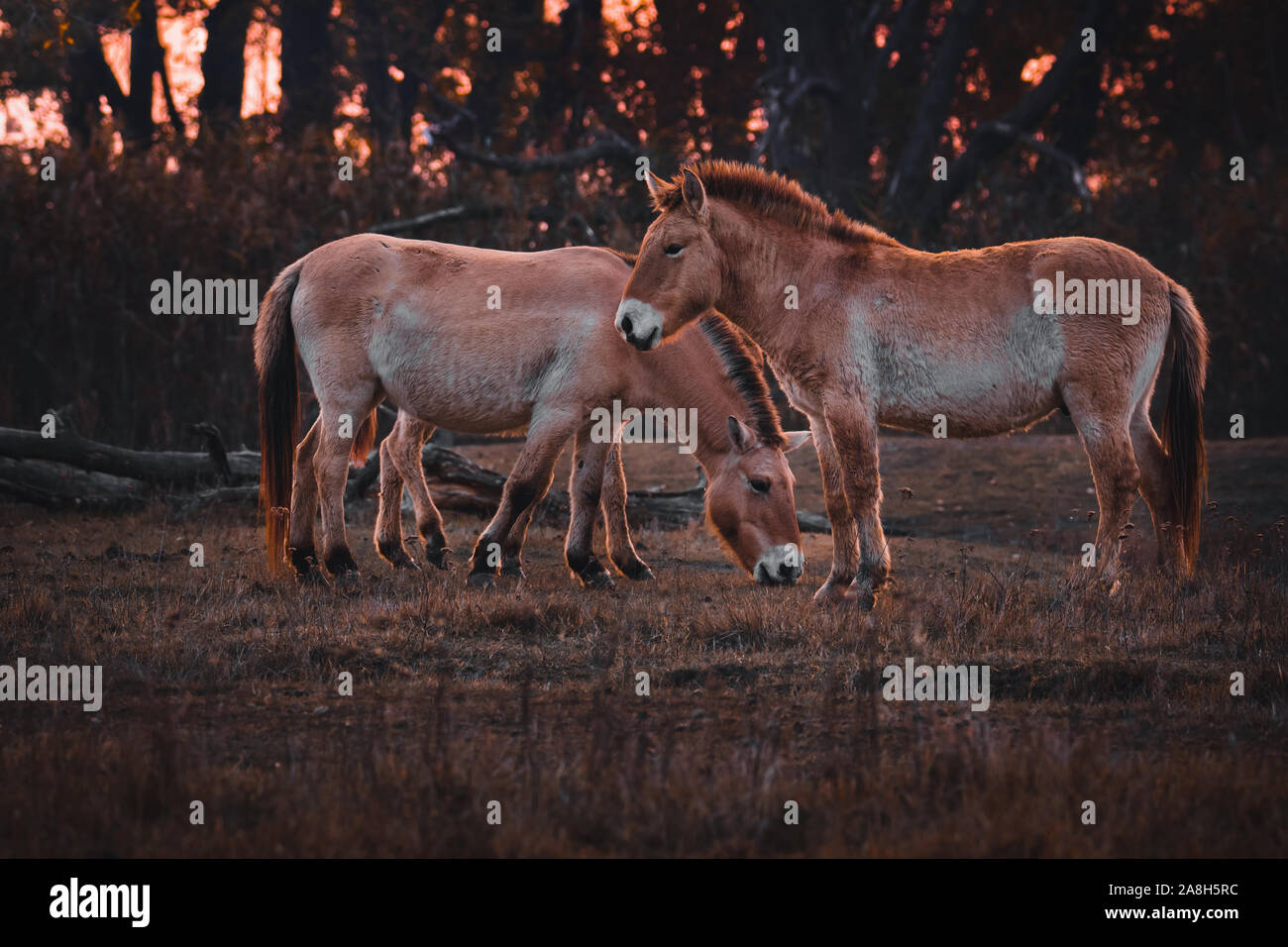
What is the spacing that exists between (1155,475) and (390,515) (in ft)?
17.5

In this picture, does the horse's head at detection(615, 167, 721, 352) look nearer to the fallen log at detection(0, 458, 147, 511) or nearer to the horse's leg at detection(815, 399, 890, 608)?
the horse's leg at detection(815, 399, 890, 608)

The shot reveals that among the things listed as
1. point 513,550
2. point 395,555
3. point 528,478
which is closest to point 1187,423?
point 528,478

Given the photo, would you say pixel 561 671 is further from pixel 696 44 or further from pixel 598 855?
pixel 696 44

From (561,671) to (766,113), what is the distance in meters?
17.0

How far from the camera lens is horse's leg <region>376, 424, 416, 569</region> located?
878cm

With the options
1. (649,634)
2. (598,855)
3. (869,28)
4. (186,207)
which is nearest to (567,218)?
(186,207)

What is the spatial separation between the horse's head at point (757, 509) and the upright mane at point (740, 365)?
0.21 m

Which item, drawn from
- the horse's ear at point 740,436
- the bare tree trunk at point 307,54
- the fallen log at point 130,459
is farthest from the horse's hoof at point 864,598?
the bare tree trunk at point 307,54

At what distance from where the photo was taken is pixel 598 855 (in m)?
3.49

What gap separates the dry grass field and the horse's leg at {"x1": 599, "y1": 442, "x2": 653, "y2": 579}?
1.14 ft

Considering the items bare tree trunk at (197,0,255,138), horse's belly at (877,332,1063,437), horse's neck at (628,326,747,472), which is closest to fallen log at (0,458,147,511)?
horse's neck at (628,326,747,472)

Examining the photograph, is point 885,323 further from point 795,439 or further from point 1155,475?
point 1155,475

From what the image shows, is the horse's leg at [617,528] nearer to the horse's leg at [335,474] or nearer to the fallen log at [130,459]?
the horse's leg at [335,474]

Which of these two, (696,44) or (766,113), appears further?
(696,44)
